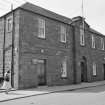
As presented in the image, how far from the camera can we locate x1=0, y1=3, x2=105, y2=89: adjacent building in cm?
1375

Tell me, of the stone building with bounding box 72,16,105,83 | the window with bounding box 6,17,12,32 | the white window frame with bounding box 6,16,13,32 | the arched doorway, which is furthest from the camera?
the arched doorway

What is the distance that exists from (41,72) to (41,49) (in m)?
2.19

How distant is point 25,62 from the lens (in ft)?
45.1

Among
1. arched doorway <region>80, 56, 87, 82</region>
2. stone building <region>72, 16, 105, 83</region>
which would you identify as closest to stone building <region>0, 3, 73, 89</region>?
stone building <region>72, 16, 105, 83</region>

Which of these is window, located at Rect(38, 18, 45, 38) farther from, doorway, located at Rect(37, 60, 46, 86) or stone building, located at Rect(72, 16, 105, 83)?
stone building, located at Rect(72, 16, 105, 83)

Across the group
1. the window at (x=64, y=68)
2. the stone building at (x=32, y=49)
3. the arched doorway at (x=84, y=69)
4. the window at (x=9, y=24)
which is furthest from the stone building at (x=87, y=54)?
the window at (x=9, y=24)

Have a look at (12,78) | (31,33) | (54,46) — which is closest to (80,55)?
(54,46)

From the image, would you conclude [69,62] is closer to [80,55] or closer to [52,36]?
[80,55]

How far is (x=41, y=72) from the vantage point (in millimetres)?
15422

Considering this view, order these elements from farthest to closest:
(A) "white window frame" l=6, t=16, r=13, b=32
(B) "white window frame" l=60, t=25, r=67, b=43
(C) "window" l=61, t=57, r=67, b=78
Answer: (B) "white window frame" l=60, t=25, r=67, b=43, (C) "window" l=61, t=57, r=67, b=78, (A) "white window frame" l=6, t=16, r=13, b=32

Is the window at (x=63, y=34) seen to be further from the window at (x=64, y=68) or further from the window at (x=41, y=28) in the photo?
the window at (x=41, y=28)

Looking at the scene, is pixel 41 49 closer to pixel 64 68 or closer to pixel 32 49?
pixel 32 49

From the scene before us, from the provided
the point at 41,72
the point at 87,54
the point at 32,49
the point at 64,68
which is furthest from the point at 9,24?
the point at 87,54

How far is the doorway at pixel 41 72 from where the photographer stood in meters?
15.2
